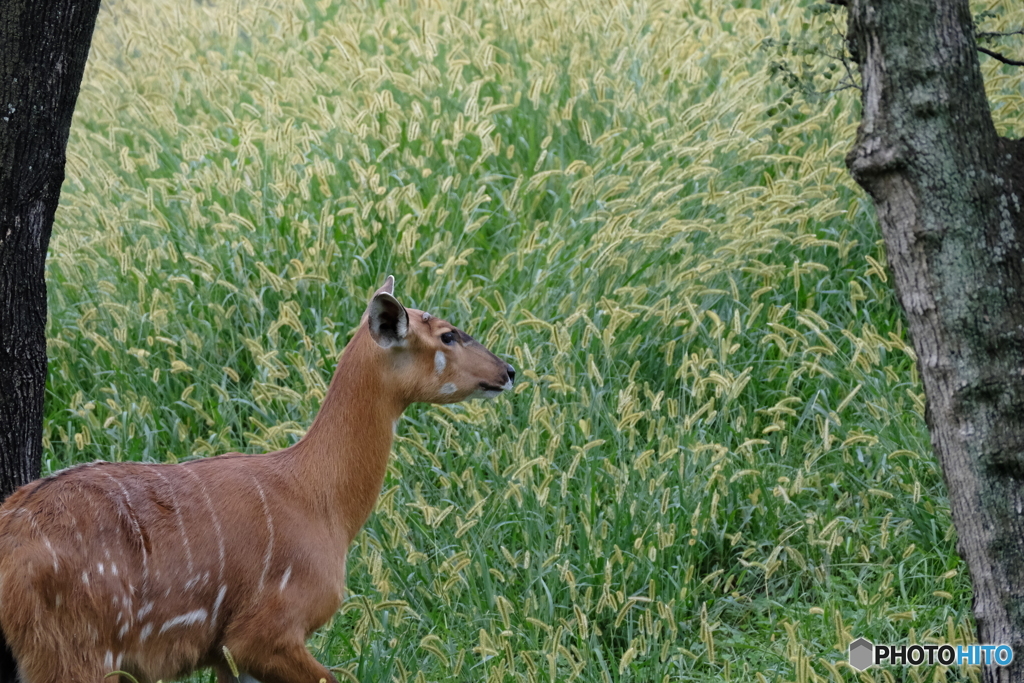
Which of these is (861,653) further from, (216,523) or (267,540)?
(216,523)

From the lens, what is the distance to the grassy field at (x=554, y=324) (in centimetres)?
530

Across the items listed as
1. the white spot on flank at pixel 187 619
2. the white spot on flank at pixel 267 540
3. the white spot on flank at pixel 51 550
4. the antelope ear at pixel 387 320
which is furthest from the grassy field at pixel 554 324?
the white spot on flank at pixel 51 550

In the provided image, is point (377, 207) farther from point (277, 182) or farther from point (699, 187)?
point (699, 187)

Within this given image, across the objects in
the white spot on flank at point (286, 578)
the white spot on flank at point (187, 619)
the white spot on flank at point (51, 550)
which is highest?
the white spot on flank at point (51, 550)

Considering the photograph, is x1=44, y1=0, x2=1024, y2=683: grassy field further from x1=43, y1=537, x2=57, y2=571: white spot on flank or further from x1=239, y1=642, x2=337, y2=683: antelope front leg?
x1=43, y1=537, x2=57, y2=571: white spot on flank

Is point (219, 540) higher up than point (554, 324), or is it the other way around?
point (554, 324)

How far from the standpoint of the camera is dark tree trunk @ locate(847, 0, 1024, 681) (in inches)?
157

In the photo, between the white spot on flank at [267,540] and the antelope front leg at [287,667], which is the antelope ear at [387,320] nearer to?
the white spot on flank at [267,540]

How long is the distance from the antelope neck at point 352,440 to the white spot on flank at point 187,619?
70 cm

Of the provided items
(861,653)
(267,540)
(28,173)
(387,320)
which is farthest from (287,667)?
(861,653)

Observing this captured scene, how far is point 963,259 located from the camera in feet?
13.2

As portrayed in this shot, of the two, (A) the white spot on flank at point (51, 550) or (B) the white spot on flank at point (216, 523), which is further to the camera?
(B) the white spot on flank at point (216, 523)

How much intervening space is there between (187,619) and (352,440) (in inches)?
40.8

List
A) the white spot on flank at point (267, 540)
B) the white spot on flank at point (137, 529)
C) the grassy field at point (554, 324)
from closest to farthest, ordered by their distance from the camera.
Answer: the white spot on flank at point (137, 529) < the white spot on flank at point (267, 540) < the grassy field at point (554, 324)
